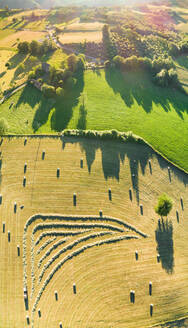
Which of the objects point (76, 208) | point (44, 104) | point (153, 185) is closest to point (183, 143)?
point (153, 185)

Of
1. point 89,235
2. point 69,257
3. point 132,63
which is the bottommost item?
point 69,257

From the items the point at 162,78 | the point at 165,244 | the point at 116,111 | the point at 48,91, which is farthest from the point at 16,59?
the point at 165,244

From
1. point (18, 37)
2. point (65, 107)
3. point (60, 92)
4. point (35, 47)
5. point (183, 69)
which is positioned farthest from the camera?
point (18, 37)

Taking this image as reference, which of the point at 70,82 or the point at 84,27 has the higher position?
the point at 84,27

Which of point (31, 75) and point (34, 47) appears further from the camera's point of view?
point (34, 47)

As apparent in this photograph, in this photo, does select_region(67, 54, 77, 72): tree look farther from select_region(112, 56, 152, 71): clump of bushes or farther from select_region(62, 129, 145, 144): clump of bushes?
select_region(62, 129, 145, 144): clump of bushes

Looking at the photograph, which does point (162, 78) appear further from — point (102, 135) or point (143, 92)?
point (102, 135)

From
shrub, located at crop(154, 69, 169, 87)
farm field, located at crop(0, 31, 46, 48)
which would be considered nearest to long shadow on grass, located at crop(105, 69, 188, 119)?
shrub, located at crop(154, 69, 169, 87)

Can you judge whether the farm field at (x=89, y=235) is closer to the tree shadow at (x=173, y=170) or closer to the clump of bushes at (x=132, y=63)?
the tree shadow at (x=173, y=170)
